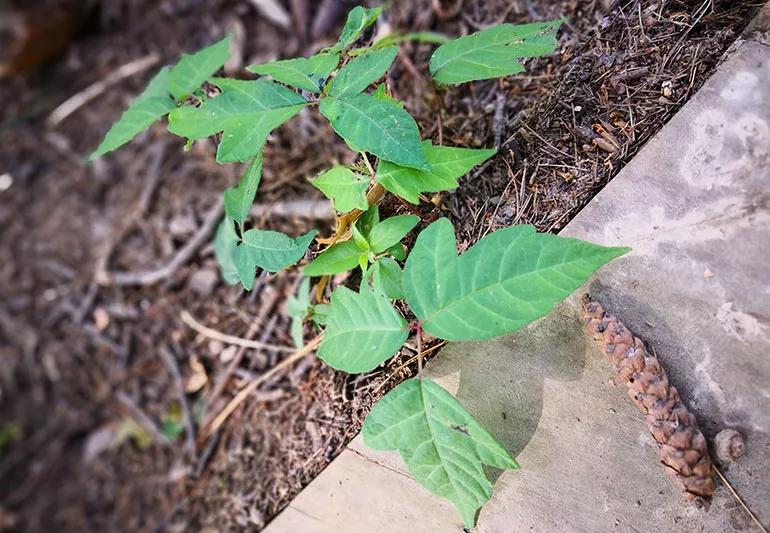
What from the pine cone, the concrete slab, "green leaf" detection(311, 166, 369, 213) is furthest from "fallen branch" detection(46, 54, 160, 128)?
the pine cone

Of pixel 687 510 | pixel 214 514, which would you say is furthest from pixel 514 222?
pixel 214 514

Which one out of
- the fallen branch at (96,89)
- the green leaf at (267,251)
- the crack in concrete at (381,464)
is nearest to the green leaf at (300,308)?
the green leaf at (267,251)

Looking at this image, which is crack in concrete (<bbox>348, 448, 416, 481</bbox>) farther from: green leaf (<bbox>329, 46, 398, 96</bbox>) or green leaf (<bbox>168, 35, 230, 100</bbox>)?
green leaf (<bbox>168, 35, 230, 100</bbox>)

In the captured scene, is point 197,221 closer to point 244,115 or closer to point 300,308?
point 300,308

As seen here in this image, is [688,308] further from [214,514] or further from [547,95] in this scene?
[214,514]

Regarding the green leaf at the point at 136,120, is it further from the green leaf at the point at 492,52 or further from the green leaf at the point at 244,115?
the green leaf at the point at 492,52

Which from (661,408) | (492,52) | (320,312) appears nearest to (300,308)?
(320,312)
